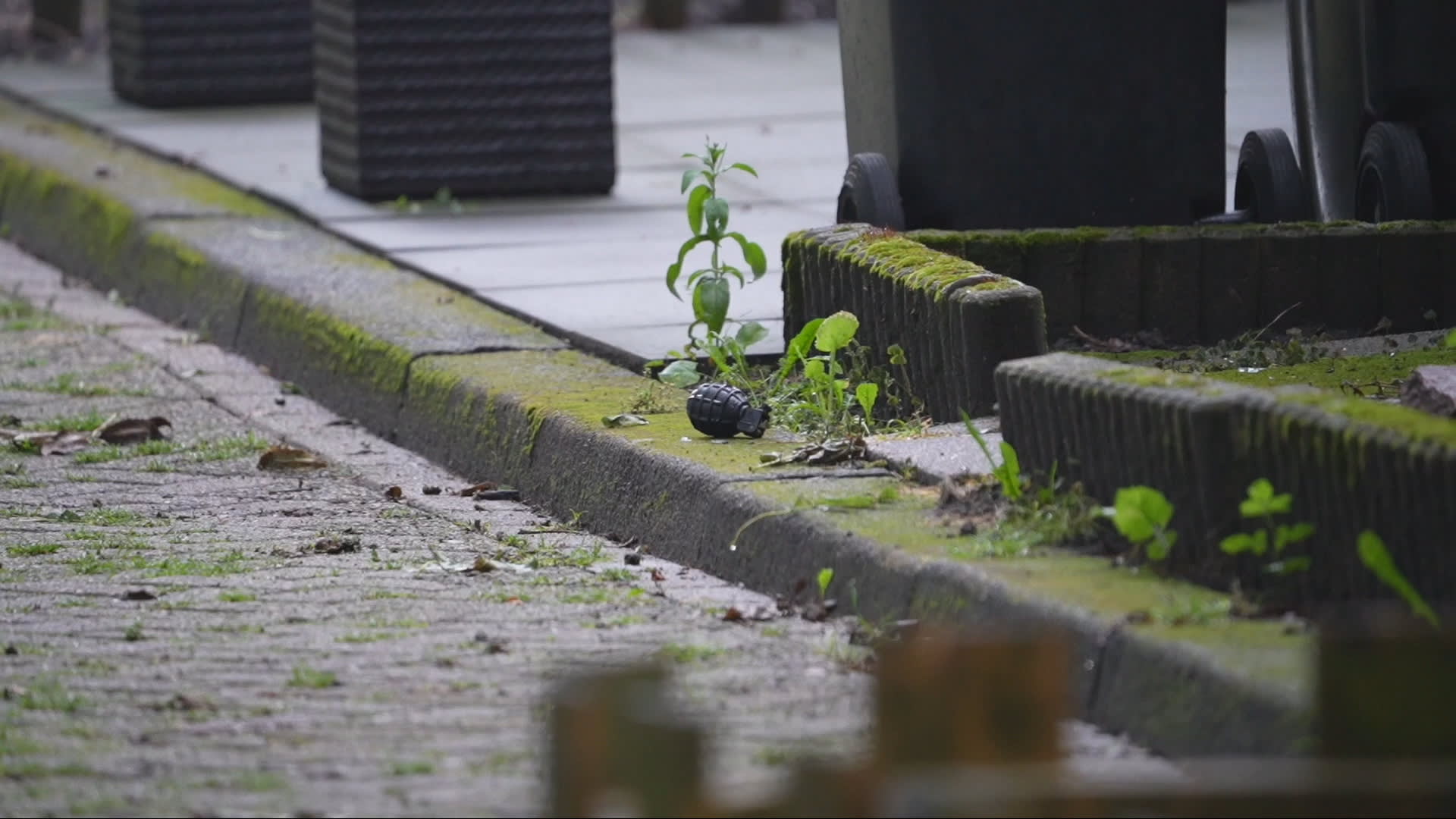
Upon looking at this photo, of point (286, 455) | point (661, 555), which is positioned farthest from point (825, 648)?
point (286, 455)

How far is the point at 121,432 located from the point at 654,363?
4.23ft

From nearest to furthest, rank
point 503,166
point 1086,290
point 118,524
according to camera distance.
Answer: point 118,524 → point 1086,290 → point 503,166

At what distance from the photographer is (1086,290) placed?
4961mm

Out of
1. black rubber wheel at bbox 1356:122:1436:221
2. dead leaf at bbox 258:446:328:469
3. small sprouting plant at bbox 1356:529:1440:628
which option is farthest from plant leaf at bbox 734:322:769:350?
small sprouting plant at bbox 1356:529:1440:628

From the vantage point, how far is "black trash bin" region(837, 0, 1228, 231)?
17.7 feet

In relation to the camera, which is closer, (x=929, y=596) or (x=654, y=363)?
(x=929, y=596)

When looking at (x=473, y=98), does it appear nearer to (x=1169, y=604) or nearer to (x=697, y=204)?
(x=697, y=204)

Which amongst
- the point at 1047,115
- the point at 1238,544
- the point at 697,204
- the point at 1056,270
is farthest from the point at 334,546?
the point at 1047,115

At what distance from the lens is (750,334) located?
490 cm

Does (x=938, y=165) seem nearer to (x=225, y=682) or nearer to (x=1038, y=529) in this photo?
(x=1038, y=529)

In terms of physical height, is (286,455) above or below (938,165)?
below

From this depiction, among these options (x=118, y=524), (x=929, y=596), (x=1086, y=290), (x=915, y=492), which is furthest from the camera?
(x=1086, y=290)

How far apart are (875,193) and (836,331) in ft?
3.56

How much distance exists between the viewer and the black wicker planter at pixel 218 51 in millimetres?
10562
